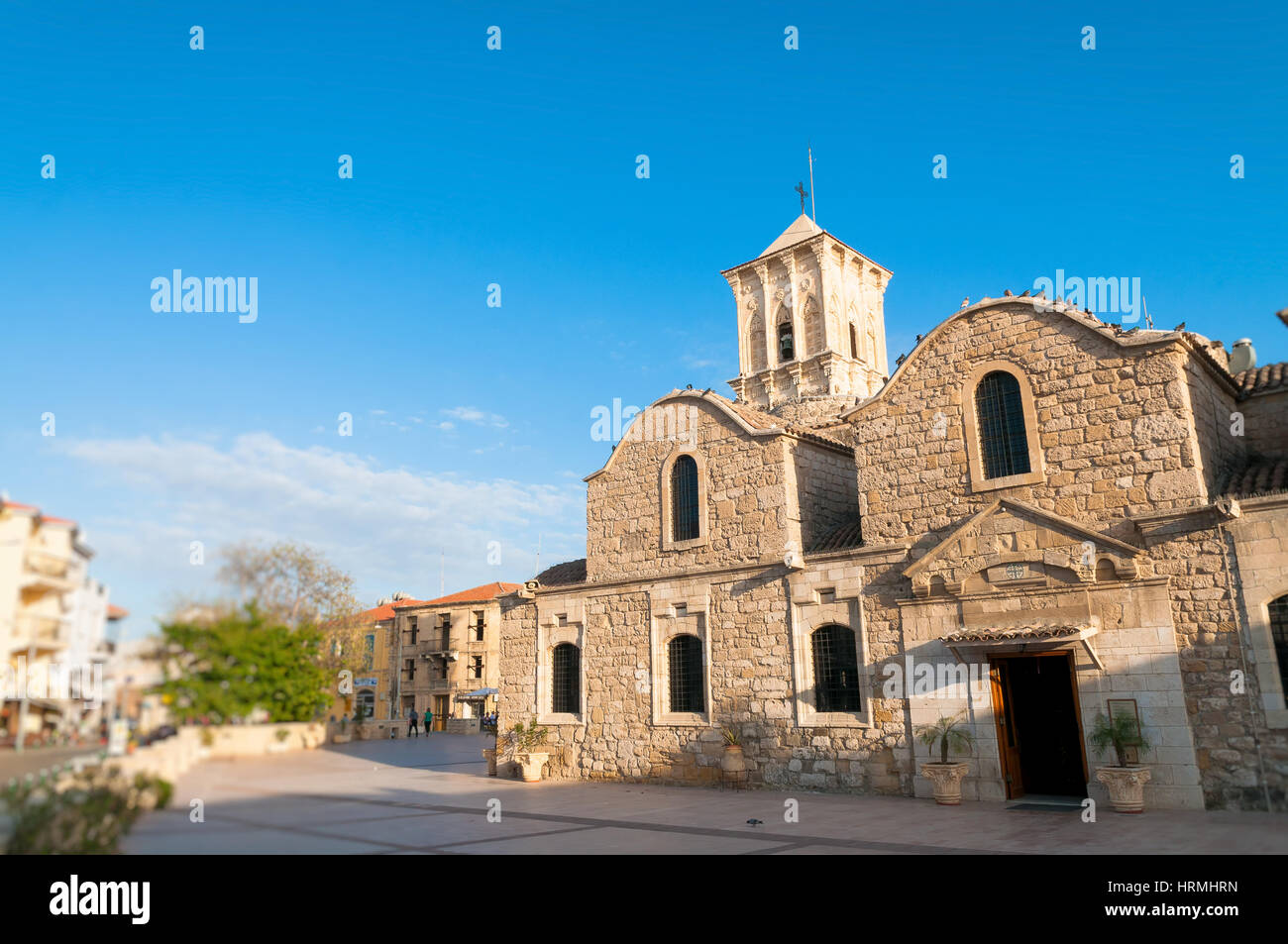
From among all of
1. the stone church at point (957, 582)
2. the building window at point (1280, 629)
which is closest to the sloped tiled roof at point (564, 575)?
the stone church at point (957, 582)

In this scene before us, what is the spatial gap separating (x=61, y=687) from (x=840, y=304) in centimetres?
3752

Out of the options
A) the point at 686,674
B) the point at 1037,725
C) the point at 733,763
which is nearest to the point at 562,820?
the point at 733,763

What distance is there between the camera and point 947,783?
14016 mm

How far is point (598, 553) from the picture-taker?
21219 millimetres

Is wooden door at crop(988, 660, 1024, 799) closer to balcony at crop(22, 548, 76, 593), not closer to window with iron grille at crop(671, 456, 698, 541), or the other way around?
window with iron grille at crop(671, 456, 698, 541)

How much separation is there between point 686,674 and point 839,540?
452 centimetres

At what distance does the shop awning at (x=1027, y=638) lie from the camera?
1328cm

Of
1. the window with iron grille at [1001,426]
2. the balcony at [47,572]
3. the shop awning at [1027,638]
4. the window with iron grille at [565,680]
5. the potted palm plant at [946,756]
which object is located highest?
the window with iron grille at [1001,426]

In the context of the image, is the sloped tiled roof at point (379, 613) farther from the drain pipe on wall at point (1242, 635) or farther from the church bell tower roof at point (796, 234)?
the church bell tower roof at point (796, 234)

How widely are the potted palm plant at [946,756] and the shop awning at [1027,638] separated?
1.36 m

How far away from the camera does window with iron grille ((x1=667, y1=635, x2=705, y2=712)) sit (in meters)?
18.8

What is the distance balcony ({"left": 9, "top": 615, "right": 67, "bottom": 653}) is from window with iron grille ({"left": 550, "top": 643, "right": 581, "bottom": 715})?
57.7 ft
